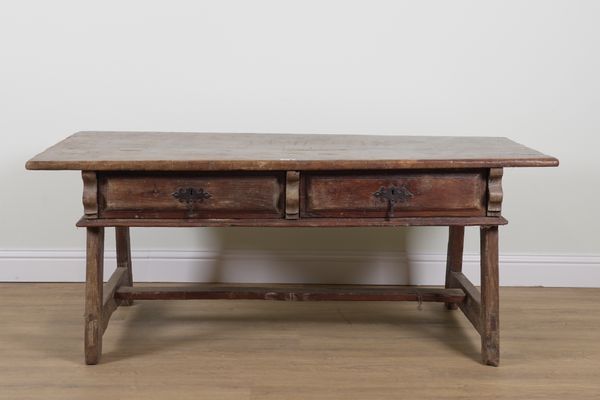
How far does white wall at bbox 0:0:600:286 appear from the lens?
10.9 ft

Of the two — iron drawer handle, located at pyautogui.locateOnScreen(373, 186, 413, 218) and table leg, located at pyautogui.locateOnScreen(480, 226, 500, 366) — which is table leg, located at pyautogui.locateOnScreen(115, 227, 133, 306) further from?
table leg, located at pyautogui.locateOnScreen(480, 226, 500, 366)

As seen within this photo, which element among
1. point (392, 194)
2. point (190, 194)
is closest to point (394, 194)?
point (392, 194)

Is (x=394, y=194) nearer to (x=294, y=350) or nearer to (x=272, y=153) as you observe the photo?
(x=272, y=153)

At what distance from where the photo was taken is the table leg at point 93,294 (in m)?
2.62

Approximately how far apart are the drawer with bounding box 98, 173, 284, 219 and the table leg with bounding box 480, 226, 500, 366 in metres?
0.76

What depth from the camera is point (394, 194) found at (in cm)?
258

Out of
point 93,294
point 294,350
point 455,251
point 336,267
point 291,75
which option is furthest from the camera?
point 336,267

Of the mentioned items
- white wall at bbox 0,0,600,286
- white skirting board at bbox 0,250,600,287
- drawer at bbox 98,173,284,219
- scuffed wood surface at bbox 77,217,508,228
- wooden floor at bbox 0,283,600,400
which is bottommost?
wooden floor at bbox 0,283,600,400

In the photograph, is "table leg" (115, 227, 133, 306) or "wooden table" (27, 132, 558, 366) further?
"table leg" (115, 227, 133, 306)

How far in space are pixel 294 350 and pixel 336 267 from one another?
0.81 meters

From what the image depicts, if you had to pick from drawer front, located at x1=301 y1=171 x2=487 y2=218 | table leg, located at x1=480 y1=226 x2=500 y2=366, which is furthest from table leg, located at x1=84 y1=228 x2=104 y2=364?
table leg, located at x1=480 y1=226 x2=500 y2=366

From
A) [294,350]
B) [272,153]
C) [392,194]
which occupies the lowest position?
[294,350]

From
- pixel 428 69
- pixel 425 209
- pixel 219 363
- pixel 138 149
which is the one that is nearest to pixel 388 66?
pixel 428 69

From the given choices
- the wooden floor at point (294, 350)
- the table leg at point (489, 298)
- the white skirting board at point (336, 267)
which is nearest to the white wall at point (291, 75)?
the white skirting board at point (336, 267)
